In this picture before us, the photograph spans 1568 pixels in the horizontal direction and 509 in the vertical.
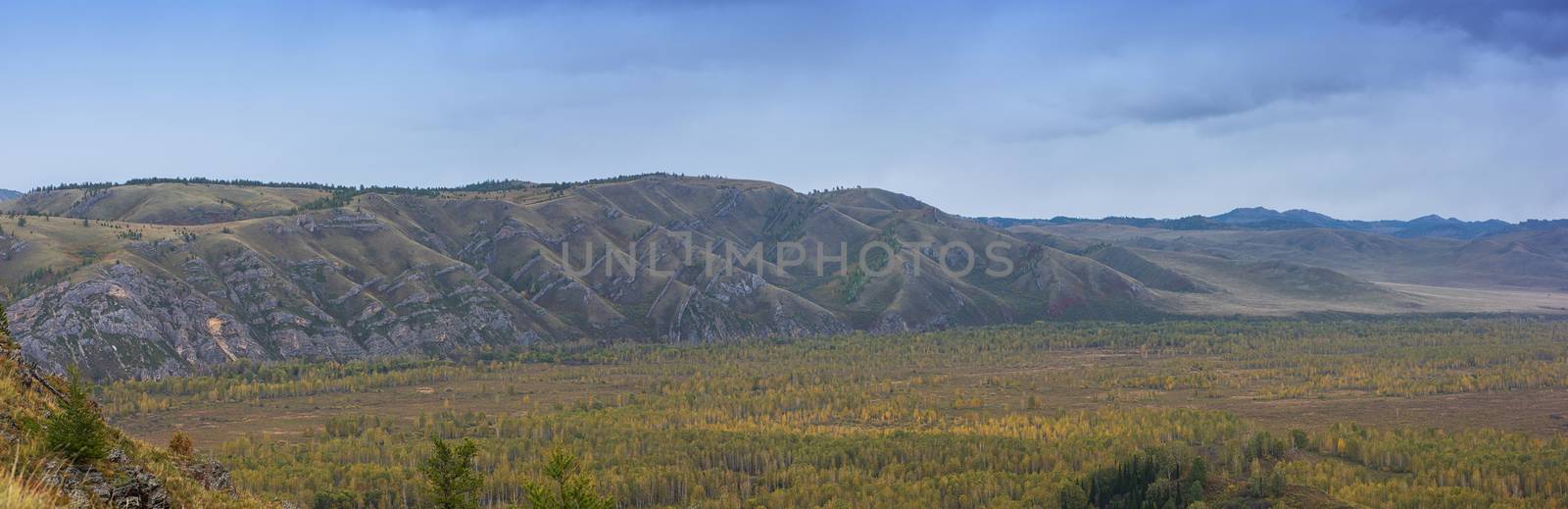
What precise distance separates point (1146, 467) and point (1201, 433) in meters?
38.3

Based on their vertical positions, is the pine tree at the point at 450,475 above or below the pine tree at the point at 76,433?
below

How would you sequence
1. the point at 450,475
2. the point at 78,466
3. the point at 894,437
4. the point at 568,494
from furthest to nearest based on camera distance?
the point at 894,437 → the point at 450,475 → the point at 568,494 → the point at 78,466

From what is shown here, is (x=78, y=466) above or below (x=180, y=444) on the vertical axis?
above

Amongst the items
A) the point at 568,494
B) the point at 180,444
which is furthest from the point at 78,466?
the point at 568,494

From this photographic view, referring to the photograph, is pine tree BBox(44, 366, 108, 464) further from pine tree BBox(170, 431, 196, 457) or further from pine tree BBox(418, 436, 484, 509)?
pine tree BBox(418, 436, 484, 509)

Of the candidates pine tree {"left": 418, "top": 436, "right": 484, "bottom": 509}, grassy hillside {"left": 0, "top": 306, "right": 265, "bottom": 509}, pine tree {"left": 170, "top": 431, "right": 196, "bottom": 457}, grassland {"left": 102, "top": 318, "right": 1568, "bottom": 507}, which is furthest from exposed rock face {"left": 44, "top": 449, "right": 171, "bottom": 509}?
grassland {"left": 102, "top": 318, "right": 1568, "bottom": 507}

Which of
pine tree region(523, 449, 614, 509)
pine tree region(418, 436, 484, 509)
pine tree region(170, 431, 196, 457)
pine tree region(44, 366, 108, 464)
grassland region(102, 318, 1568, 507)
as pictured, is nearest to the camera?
pine tree region(44, 366, 108, 464)

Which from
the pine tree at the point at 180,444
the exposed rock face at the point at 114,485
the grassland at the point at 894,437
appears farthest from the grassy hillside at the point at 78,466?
the grassland at the point at 894,437

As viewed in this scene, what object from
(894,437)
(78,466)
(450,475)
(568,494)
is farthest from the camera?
(894,437)

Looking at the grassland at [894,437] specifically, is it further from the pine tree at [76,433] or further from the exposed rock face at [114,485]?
the pine tree at [76,433]

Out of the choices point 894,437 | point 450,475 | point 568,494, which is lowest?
point 894,437

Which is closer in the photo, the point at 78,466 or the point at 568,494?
the point at 78,466

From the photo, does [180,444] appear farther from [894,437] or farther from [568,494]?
[894,437]

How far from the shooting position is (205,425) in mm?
155250
